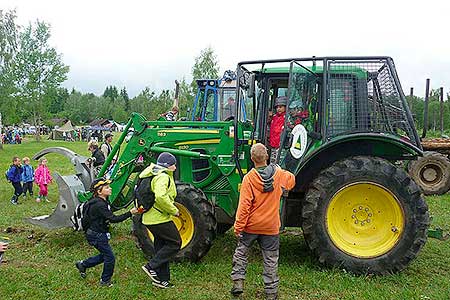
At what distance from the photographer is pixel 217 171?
7.07 metres

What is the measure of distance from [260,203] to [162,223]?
1.19 metres

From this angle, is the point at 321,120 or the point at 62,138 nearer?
the point at 321,120

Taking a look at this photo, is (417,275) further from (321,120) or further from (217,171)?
(217,171)

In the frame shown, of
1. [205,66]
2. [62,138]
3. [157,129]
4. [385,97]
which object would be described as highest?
[205,66]

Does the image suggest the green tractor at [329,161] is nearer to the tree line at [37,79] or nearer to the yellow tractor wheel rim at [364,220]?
the yellow tractor wheel rim at [364,220]

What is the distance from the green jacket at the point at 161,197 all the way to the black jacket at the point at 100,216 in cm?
34

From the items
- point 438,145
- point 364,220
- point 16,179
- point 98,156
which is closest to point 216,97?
point 98,156

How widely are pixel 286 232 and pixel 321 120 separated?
2697mm

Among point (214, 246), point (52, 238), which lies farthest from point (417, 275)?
point (52, 238)

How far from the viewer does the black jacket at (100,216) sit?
577 cm

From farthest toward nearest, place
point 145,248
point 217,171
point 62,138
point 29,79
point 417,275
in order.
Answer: point 62,138 → point 29,79 → point 217,171 → point 145,248 → point 417,275

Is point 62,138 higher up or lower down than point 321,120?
lower down

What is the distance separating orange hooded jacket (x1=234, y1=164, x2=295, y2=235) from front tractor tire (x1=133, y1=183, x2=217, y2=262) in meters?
1.20

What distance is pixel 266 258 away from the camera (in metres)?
5.35
